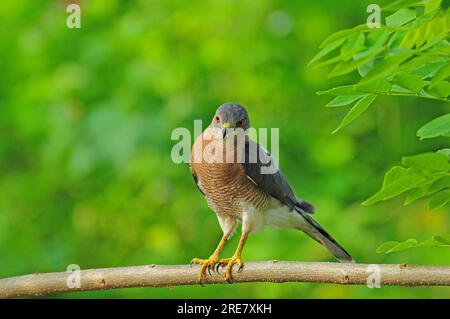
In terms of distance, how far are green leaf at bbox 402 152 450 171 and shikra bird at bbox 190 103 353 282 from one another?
212cm

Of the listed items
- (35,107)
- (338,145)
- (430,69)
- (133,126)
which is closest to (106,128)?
(133,126)

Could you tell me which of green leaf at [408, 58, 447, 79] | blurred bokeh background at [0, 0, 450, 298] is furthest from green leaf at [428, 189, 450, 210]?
blurred bokeh background at [0, 0, 450, 298]

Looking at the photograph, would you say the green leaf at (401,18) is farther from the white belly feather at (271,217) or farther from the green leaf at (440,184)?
the white belly feather at (271,217)

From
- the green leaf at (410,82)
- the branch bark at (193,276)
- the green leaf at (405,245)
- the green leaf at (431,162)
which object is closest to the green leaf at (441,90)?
the green leaf at (410,82)

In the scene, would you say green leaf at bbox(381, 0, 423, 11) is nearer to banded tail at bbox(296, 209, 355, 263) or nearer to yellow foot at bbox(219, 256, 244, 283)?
yellow foot at bbox(219, 256, 244, 283)

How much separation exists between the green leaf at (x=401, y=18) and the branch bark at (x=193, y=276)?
0.97 metres

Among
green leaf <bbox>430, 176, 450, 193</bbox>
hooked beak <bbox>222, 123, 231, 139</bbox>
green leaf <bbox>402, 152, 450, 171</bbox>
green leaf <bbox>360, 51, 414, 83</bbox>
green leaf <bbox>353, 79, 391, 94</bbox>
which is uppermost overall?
green leaf <bbox>360, 51, 414, 83</bbox>

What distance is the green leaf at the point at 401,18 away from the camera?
1943mm

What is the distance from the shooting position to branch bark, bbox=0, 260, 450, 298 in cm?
270

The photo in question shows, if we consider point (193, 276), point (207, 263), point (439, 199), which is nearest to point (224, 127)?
point (207, 263)

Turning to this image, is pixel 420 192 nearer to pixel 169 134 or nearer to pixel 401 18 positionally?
pixel 401 18

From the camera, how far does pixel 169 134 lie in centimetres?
621

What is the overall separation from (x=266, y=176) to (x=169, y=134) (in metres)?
2.06

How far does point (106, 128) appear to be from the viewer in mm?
6375
